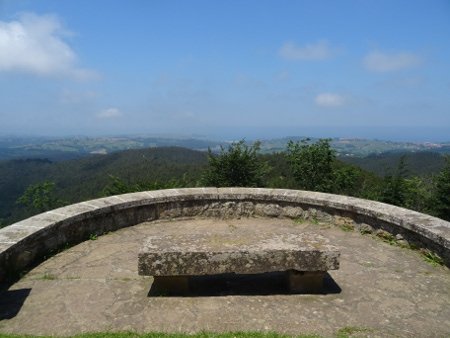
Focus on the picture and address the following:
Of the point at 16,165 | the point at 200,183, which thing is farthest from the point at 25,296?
the point at 16,165

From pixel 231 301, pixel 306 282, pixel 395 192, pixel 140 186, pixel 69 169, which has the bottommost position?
pixel 69 169

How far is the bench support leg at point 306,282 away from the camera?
166 inches

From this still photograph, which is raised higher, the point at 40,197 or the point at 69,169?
the point at 40,197

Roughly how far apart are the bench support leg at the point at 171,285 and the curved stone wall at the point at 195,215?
1.87m

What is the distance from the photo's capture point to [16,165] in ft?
531

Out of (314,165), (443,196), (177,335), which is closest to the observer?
(177,335)

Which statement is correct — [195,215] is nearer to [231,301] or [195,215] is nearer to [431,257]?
[231,301]

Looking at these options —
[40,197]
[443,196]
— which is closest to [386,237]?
[443,196]

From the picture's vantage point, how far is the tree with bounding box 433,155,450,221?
12.9m

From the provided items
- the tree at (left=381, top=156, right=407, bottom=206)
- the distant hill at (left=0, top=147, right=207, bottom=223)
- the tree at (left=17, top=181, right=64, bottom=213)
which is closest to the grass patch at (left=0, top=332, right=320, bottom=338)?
the tree at (left=381, top=156, right=407, bottom=206)

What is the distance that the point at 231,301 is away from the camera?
13.2 feet

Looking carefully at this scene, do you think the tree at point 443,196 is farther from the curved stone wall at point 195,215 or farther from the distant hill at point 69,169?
the distant hill at point 69,169

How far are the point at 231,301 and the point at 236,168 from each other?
25.6 feet

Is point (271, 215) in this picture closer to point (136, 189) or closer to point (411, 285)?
point (411, 285)
